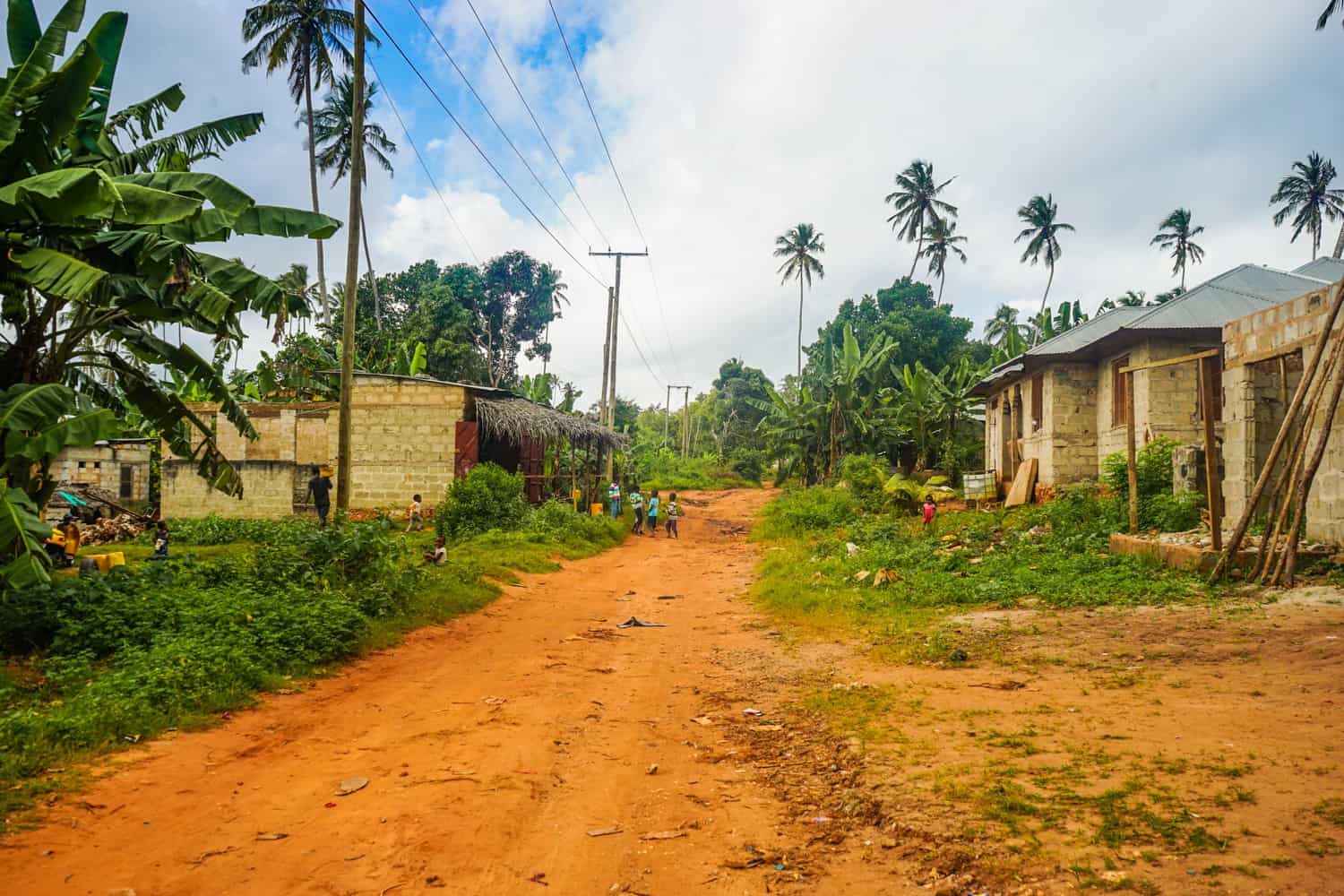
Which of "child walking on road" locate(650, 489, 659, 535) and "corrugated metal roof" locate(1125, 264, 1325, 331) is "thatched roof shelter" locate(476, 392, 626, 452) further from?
"corrugated metal roof" locate(1125, 264, 1325, 331)

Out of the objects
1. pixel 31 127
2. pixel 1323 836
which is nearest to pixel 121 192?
pixel 31 127

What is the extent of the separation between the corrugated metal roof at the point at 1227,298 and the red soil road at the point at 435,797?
48.9ft

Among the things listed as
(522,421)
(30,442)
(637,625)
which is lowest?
(637,625)

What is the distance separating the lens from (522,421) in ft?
70.2

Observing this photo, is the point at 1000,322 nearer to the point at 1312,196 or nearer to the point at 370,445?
the point at 1312,196

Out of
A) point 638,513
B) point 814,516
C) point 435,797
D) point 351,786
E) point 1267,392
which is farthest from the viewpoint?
point 638,513

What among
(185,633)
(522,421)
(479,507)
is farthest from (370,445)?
(185,633)

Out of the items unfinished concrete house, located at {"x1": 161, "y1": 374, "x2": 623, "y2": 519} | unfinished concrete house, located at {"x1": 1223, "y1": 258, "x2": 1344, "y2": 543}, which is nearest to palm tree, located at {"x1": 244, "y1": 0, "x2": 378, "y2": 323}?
unfinished concrete house, located at {"x1": 161, "y1": 374, "x2": 623, "y2": 519}

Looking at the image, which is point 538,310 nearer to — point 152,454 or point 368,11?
point 152,454

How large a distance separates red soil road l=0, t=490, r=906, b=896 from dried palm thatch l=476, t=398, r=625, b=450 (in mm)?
13362

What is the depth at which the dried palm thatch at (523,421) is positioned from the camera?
70.0ft

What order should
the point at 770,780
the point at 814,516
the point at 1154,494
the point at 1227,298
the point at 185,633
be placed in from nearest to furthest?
1. the point at 770,780
2. the point at 185,633
3. the point at 1154,494
4. the point at 1227,298
5. the point at 814,516

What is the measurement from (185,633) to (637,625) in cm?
545

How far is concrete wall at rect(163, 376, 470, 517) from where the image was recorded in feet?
70.5
